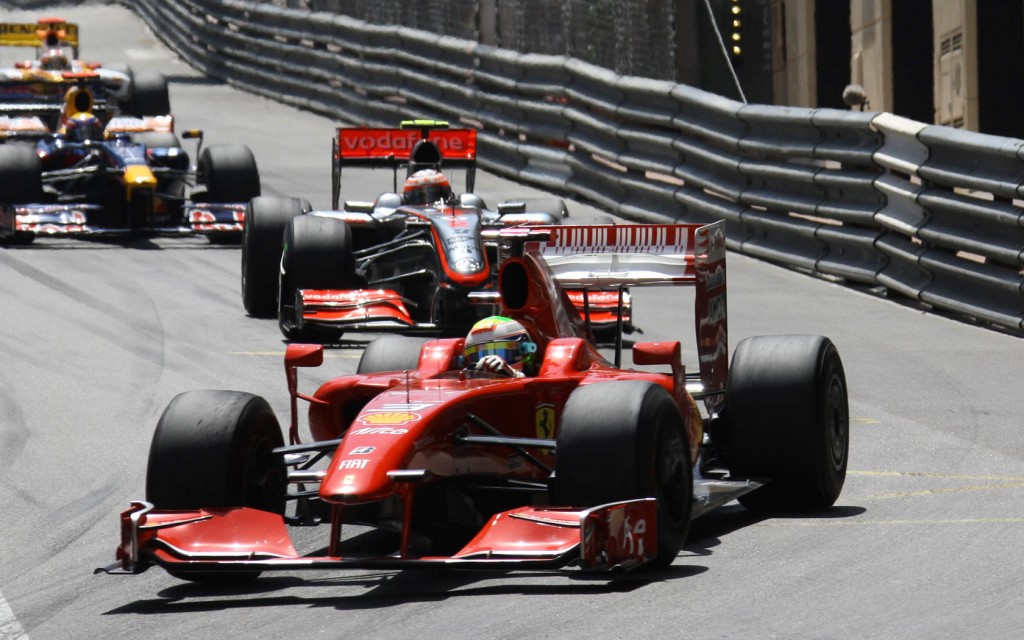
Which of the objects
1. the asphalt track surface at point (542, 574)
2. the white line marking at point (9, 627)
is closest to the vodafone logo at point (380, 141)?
the asphalt track surface at point (542, 574)

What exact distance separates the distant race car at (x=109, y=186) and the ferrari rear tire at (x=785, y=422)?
36.5 feet

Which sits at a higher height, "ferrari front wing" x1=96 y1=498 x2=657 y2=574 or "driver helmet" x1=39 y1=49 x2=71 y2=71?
"driver helmet" x1=39 y1=49 x2=71 y2=71

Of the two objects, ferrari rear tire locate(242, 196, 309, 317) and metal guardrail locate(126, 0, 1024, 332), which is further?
ferrari rear tire locate(242, 196, 309, 317)

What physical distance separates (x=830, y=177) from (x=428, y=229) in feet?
12.0

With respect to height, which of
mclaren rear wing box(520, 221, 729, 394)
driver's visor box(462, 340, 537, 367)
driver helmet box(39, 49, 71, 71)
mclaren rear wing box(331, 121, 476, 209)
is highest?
driver helmet box(39, 49, 71, 71)

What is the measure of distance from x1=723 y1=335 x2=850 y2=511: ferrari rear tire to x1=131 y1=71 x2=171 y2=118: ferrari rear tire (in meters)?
19.9

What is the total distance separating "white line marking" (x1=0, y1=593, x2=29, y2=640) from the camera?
691 centimetres

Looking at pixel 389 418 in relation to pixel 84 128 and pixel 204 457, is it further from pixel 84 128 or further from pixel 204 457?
pixel 84 128

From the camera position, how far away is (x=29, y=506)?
9375mm

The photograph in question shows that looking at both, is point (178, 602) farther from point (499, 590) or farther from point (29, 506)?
point (29, 506)

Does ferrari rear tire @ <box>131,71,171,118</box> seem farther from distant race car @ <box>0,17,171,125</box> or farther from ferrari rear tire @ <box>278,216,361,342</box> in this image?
ferrari rear tire @ <box>278,216,361,342</box>

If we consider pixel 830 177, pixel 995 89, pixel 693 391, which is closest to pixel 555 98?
pixel 995 89

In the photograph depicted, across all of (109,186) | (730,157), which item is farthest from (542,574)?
(109,186)

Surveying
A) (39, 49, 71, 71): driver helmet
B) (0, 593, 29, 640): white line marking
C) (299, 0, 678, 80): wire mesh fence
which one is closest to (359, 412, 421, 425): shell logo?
(0, 593, 29, 640): white line marking
